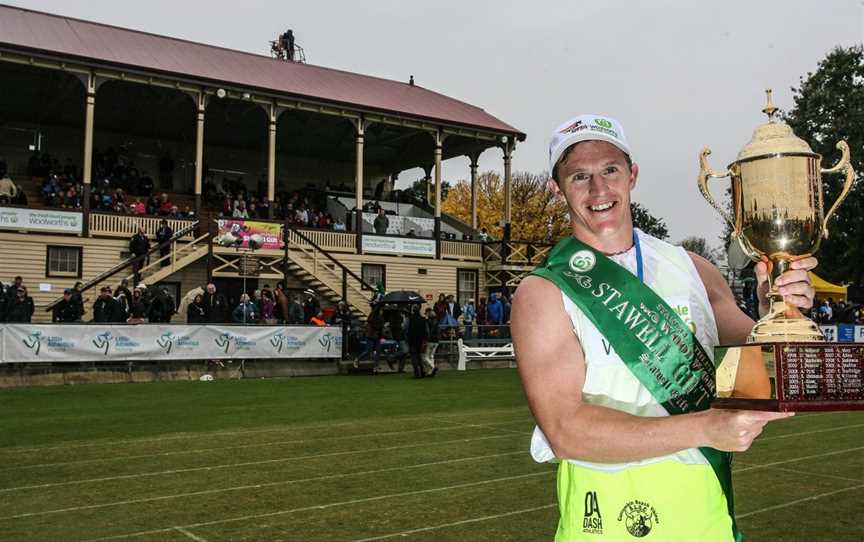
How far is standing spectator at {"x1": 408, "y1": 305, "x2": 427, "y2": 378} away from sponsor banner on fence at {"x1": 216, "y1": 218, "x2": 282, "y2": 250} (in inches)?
366

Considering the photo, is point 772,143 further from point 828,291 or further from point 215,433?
point 828,291

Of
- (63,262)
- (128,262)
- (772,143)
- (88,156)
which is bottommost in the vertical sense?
(772,143)

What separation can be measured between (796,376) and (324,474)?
22.7 feet

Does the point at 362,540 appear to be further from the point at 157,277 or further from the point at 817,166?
the point at 157,277

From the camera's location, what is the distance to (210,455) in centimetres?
945

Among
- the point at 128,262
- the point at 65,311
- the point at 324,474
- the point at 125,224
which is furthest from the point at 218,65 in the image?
the point at 324,474

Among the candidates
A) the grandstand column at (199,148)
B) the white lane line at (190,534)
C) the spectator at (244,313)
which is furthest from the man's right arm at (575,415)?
the grandstand column at (199,148)

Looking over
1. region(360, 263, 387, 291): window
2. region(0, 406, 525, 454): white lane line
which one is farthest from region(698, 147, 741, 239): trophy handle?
region(360, 263, 387, 291): window

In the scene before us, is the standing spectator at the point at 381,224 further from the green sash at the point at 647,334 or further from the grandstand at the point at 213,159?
the green sash at the point at 647,334

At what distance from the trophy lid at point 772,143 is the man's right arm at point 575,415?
2.54 feet

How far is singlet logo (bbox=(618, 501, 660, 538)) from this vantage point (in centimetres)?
230

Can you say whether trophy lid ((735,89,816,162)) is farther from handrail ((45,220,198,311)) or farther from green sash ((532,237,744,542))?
handrail ((45,220,198,311))

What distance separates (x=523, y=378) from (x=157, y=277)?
25.8 metres

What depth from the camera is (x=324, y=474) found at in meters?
8.28
